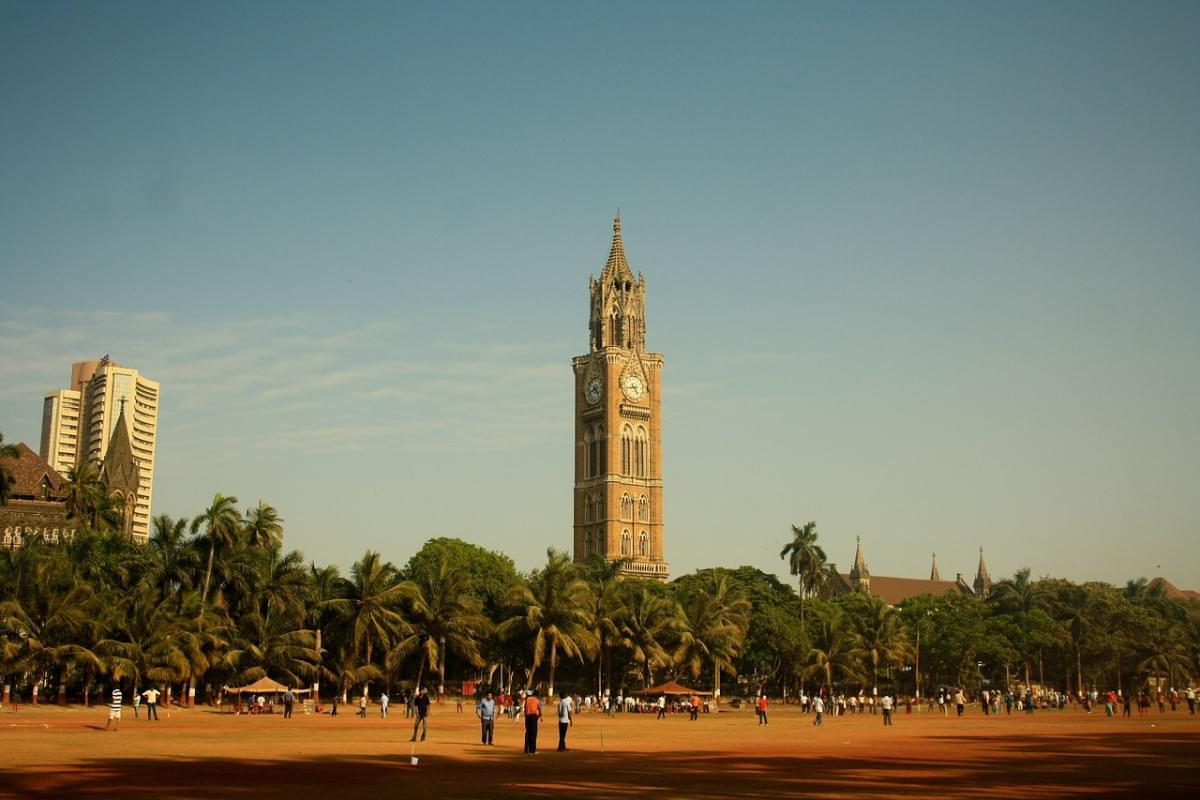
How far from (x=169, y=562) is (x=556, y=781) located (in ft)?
151

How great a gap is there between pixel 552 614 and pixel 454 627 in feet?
18.9

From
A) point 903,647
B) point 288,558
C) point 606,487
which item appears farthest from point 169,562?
point 606,487

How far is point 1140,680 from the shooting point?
10669 centimetres

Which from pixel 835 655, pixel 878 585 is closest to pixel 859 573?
pixel 878 585

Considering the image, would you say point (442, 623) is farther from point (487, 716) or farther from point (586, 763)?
point (586, 763)

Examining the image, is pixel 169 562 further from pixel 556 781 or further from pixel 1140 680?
pixel 1140 680

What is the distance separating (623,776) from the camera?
930 inches

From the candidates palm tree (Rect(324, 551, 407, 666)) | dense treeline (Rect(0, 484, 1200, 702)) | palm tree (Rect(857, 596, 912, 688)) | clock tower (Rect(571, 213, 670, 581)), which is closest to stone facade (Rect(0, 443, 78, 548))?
dense treeline (Rect(0, 484, 1200, 702))

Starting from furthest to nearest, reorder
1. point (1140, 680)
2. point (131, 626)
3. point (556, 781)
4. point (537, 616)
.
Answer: point (1140, 680), point (537, 616), point (131, 626), point (556, 781)

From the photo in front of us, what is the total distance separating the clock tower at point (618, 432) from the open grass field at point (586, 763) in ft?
305

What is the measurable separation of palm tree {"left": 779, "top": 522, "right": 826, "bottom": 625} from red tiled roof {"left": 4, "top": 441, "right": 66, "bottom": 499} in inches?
A: 2396

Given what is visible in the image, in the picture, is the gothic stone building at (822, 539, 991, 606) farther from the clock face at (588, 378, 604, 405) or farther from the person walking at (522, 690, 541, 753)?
the person walking at (522, 690, 541, 753)

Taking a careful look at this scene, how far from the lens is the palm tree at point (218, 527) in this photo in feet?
207

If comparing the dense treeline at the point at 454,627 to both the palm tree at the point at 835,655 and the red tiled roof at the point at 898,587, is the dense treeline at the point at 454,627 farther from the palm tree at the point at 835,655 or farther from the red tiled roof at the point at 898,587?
the red tiled roof at the point at 898,587
